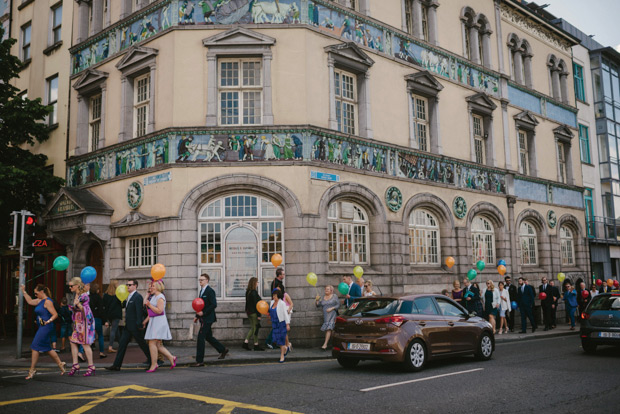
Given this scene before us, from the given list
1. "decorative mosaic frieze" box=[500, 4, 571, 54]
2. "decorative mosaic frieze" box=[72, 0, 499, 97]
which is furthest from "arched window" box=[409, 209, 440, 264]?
"decorative mosaic frieze" box=[500, 4, 571, 54]

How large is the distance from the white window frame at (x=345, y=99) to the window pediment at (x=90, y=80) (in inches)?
313

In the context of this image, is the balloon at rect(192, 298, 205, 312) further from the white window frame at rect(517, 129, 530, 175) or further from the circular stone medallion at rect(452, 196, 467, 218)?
the white window frame at rect(517, 129, 530, 175)

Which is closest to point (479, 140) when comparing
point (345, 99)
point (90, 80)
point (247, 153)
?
point (345, 99)

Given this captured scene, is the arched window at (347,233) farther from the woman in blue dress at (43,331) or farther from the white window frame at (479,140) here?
the woman in blue dress at (43,331)

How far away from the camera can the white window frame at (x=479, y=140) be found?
24.4 meters

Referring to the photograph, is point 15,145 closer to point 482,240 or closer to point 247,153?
point 247,153

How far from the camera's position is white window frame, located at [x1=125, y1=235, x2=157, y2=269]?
17.4 metres

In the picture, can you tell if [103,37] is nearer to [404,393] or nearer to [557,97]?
[404,393]

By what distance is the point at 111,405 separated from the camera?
8.23 m

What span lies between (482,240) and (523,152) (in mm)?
6126

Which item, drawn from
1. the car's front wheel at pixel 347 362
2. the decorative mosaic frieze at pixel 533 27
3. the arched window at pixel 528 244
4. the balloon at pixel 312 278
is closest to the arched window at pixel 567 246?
the arched window at pixel 528 244

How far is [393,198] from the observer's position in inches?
765

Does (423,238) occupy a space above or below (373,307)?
above

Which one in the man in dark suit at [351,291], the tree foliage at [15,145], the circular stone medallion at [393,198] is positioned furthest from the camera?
the tree foliage at [15,145]
